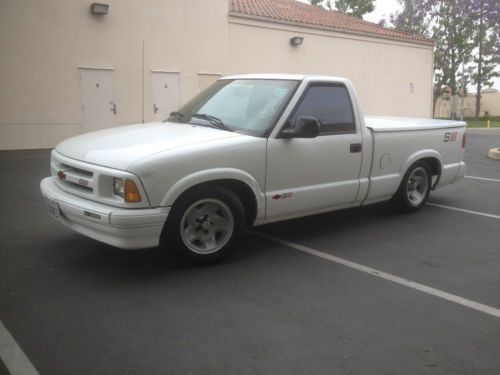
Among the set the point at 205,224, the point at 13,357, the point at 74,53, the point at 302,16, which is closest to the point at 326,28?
the point at 302,16

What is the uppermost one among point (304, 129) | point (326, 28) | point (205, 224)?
point (326, 28)

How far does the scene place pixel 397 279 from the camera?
4.35 m

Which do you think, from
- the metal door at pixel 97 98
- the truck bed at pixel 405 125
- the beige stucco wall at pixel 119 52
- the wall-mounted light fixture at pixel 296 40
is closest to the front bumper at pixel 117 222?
the truck bed at pixel 405 125

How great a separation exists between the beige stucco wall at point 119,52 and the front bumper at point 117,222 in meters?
6.47

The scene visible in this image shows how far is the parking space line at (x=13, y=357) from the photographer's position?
2838 millimetres

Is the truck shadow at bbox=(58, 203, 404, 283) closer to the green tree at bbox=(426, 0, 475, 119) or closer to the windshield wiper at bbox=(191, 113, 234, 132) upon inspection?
the windshield wiper at bbox=(191, 113, 234, 132)

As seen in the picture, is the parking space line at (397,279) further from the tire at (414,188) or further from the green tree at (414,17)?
the green tree at (414,17)

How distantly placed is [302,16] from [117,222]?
18791 millimetres

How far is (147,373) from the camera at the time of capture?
2842 millimetres

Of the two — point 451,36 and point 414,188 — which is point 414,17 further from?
point 414,188

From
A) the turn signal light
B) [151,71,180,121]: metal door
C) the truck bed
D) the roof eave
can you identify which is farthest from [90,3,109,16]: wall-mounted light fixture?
the turn signal light

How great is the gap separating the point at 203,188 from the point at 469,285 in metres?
2.46

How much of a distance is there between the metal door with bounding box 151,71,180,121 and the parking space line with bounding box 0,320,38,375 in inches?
519

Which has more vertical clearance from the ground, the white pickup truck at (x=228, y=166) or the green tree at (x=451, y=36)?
the green tree at (x=451, y=36)
